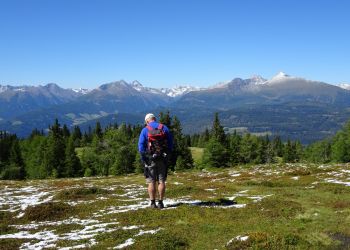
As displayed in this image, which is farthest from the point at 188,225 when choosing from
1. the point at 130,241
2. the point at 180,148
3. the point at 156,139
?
the point at 180,148

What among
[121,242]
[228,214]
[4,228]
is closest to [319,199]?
[228,214]

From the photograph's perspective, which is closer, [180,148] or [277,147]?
[180,148]

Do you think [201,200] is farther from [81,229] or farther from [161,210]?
[81,229]

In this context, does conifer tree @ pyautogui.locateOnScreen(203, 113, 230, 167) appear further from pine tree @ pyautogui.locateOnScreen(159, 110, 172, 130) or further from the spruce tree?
the spruce tree

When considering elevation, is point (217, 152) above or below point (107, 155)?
above

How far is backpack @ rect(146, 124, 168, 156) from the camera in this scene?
752 inches

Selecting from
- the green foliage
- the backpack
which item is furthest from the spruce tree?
the backpack

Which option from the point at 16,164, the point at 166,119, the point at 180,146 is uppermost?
the point at 166,119

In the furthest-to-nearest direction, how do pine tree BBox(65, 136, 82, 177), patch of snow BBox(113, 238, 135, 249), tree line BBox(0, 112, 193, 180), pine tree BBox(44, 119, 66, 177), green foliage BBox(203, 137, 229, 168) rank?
1. pine tree BBox(65, 136, 82, 177)
2. pine tree BBox(44, 119, 66, 177)
3. tree line BBox(0, 112, 193, 180)
4. green foliage BBox(203, 137, 229, 168)
5. patch of snow BBox(113, 238, 135, 249)

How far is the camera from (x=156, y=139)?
19.1 metres

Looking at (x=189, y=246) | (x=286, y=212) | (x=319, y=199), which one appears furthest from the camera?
(x=319, y=199)

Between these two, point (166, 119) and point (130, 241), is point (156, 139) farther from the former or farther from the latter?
point (166, 119)

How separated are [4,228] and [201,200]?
36.0 ft

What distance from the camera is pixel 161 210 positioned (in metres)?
19.5
